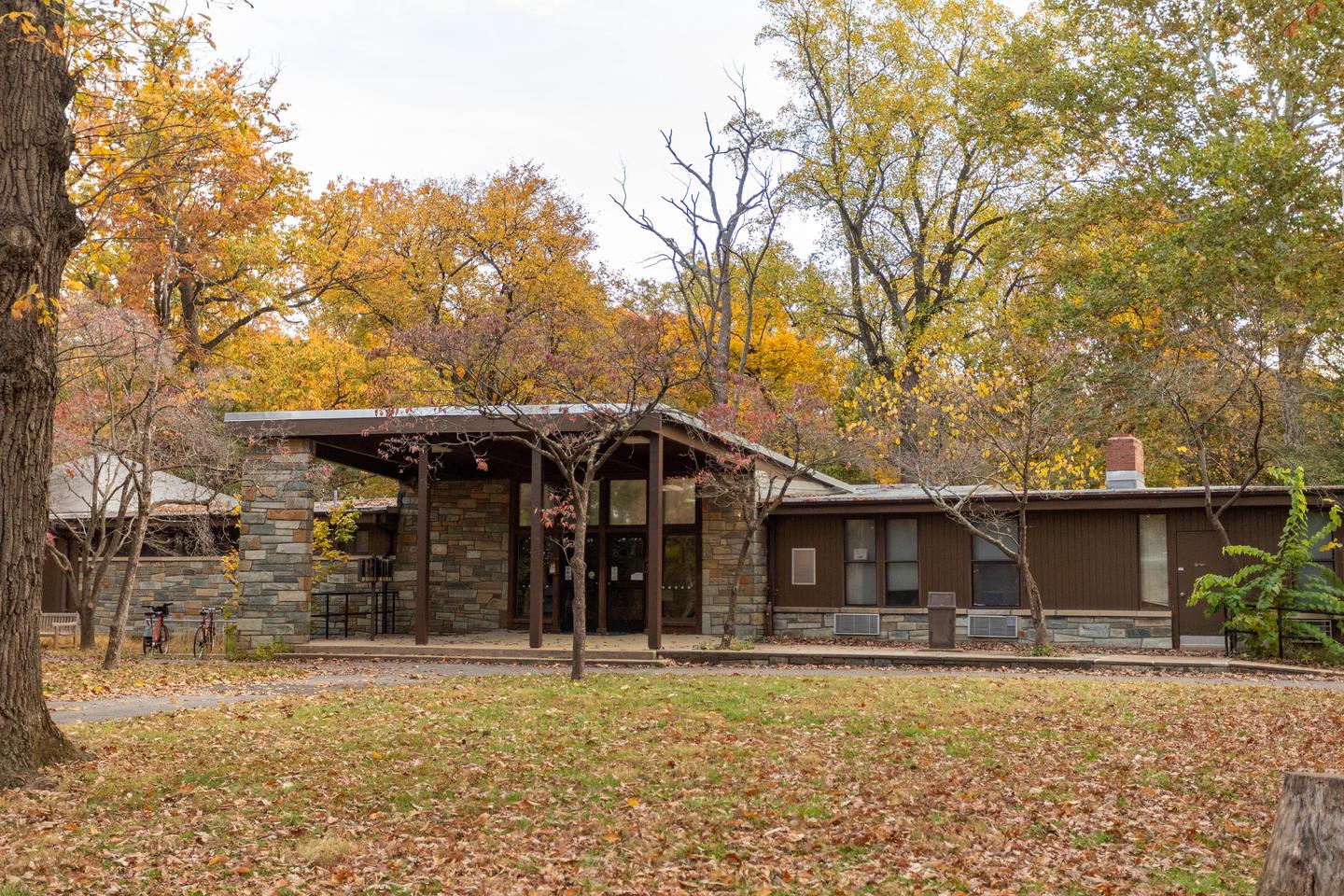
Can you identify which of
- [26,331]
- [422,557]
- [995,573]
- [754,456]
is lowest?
[995,573]

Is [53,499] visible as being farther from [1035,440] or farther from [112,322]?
[1035,440]

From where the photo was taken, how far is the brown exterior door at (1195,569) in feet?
62.5

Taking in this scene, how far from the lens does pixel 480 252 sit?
3159cm

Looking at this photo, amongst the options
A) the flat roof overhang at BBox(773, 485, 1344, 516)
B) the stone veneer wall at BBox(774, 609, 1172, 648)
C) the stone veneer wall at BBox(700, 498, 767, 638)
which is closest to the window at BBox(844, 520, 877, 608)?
the flat roof overhang at BBox(773, 485, 1344, 516)

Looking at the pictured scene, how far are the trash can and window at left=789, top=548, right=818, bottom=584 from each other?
2955 millimetres

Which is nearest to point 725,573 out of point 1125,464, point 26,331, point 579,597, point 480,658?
point 480,658

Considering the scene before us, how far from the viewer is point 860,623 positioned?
21250 millimetres

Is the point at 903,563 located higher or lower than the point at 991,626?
higher

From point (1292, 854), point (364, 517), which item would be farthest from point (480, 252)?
point (1292, 854)

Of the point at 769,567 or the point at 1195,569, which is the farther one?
the point at 769,567

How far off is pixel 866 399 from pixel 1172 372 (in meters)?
8.56

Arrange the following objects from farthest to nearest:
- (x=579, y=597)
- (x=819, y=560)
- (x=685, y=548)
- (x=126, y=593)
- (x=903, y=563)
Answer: (x=685, y=548) → (x=819, y=560) → (x=903, y=563) → (x=126, y=593) → (x=579, y=597)

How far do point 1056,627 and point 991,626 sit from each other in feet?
3.39

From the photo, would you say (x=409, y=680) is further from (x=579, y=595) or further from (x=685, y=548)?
(x=685, y=548)
